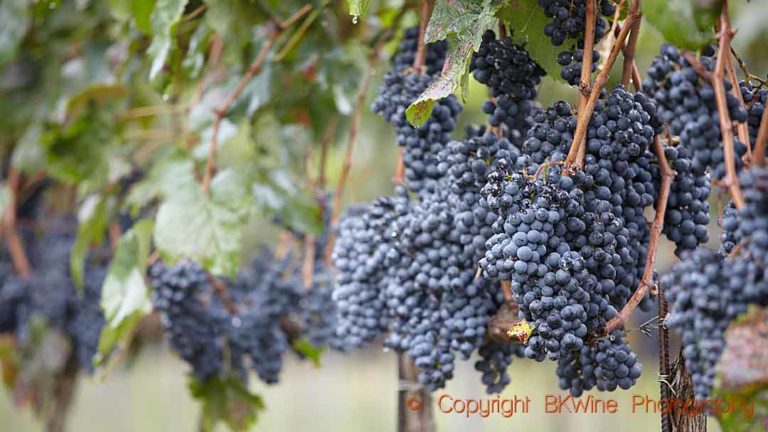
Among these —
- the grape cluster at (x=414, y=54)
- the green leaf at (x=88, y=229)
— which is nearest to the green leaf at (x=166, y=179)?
the green leaf at (x=88, y=229)

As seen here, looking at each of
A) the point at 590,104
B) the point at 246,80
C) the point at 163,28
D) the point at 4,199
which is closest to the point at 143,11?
the point at 163,28

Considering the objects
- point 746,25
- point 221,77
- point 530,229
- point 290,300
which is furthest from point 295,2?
point 746,25

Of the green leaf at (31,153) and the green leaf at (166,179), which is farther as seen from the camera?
the green leaf at (31,153)

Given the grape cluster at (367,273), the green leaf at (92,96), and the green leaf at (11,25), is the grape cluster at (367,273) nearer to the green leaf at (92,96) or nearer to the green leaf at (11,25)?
the green leaf at (92,96)

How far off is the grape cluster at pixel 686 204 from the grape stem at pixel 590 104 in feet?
0.47

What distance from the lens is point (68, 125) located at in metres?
1.70

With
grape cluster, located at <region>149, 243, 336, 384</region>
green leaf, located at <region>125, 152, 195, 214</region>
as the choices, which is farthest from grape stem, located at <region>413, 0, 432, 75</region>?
grape cluster, located at <region>149, 243, 336, 384</region>

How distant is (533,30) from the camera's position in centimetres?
92

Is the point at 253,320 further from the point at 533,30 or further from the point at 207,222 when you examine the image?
the point at 533,30

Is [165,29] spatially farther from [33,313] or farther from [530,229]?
[33,313]

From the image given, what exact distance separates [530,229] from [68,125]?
1.26 metres

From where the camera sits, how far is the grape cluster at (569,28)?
0.86 metres

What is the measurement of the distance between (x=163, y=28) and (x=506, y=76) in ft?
1.79

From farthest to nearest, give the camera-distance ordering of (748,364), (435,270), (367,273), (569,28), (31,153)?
(31,153), (367,273), (435,270), (569,28), (748,364)
